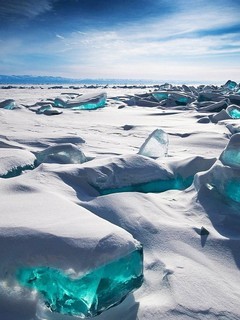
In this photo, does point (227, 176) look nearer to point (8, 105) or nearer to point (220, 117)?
point (220, 117)

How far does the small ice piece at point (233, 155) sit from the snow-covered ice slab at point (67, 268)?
83 centimetres

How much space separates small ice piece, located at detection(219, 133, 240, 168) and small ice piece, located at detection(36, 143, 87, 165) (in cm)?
80

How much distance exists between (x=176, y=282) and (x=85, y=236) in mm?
293

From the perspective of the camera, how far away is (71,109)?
6.17m

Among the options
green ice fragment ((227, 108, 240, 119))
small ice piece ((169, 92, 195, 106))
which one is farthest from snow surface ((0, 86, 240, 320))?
small ice piece ((169, 92, 195, 106))

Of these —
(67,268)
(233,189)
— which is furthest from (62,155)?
(67,268)

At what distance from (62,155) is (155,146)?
667 millimetres

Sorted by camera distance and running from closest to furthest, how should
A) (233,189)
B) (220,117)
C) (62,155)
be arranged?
(233,189), (62,155), (220,117)

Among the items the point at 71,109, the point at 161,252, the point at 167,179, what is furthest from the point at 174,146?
the point at 71,109

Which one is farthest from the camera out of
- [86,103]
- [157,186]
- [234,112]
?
[86,103]

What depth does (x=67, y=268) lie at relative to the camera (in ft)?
2.48

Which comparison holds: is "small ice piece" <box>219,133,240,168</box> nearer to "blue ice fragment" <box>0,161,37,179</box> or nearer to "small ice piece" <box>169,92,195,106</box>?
"blue ice fragment" <box>0,161,37,179</box>

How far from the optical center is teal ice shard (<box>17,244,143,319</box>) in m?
0.76

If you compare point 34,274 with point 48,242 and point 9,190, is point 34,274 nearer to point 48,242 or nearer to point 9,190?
point 48,242
